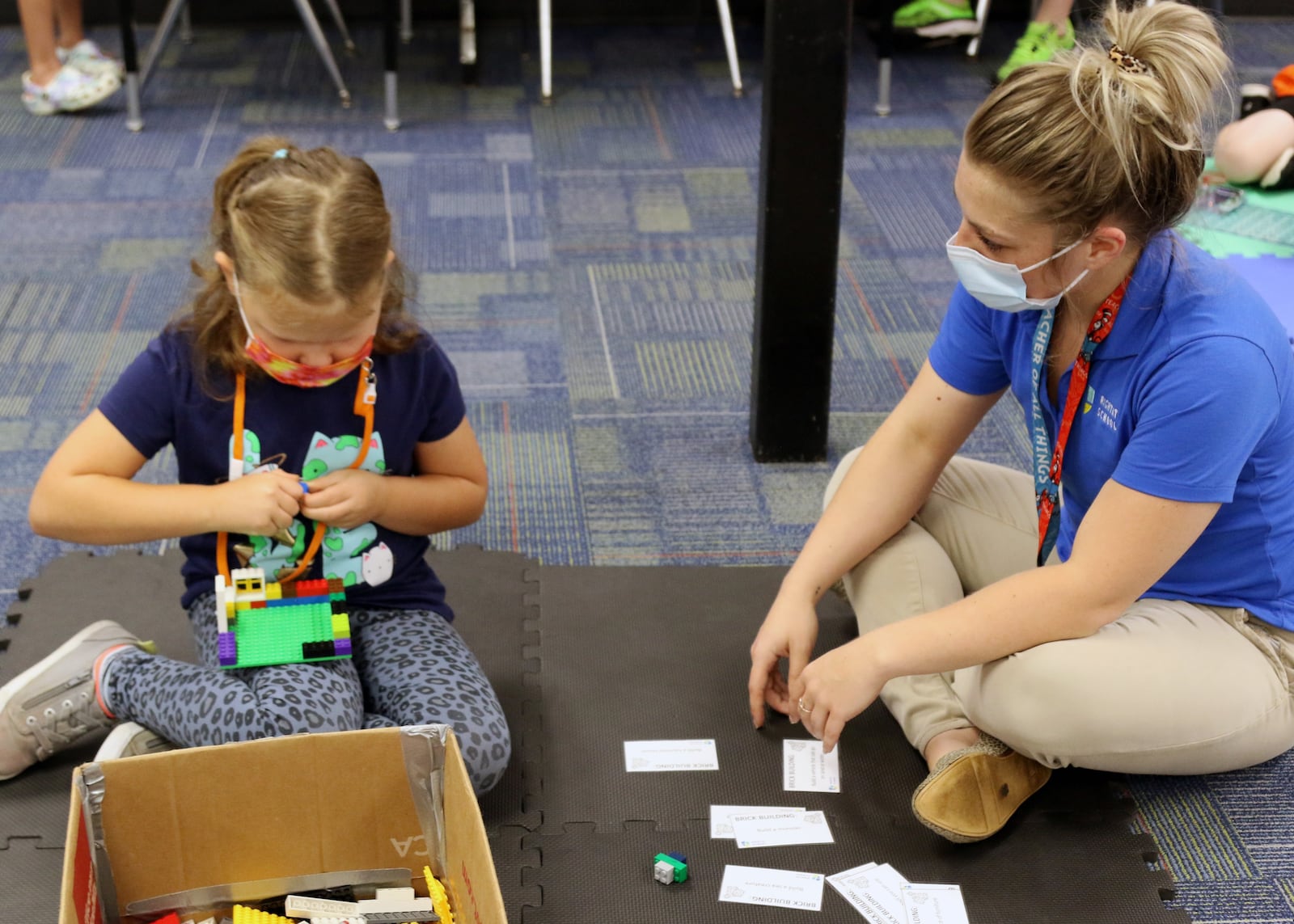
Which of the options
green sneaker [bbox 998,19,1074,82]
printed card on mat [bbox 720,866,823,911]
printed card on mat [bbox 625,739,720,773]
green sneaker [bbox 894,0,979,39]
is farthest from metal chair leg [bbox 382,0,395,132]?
printed card on mat [bbox 720,866,823,911]

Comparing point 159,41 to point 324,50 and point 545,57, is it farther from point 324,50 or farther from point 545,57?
point 545,57

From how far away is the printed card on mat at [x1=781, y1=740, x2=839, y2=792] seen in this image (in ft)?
5.00

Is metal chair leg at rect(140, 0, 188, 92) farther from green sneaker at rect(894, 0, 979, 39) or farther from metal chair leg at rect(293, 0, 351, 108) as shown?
green sneaker at rect(894, 0, 979, 39)

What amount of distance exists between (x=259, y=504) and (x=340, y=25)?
9.71ft

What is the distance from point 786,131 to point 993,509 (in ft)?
2.27

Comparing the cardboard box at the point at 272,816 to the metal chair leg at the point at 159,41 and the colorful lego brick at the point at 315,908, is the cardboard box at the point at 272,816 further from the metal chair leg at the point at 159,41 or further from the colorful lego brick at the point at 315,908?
the metal chair leg at the point at 159,41

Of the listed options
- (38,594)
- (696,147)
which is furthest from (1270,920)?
(696,147)

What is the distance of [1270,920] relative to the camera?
54.8 inches

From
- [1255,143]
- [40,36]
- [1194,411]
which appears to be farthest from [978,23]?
[1194,411]

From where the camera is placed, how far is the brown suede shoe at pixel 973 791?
55.5 inches

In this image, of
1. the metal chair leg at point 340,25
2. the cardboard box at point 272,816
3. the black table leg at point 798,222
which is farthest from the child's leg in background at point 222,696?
the metal chair leg at point 340,25

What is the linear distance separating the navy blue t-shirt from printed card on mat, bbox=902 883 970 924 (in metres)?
0.65

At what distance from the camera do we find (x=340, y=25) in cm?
398

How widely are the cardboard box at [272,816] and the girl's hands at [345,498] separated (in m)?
0.28
